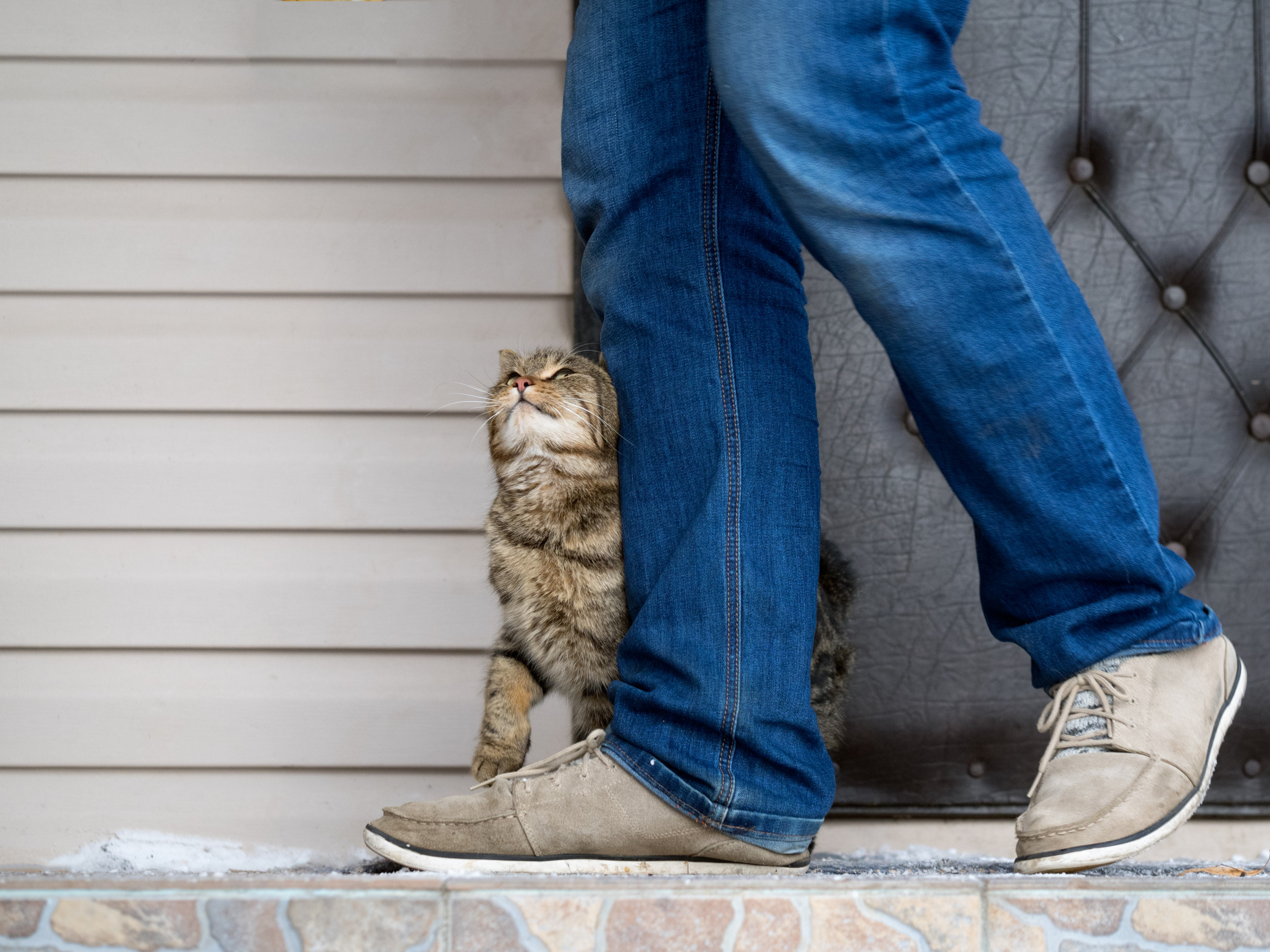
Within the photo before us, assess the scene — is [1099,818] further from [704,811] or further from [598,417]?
[598,417]

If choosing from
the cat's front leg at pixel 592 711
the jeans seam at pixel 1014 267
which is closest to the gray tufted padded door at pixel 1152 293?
the cat's front leg at pixel 592 711

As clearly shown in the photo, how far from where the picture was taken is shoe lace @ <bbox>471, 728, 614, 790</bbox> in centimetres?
77

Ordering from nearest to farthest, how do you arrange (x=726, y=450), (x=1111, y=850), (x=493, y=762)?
1. (x=1111, y=850)
2. (x=726, y=450)
3. (x=493, y=762)

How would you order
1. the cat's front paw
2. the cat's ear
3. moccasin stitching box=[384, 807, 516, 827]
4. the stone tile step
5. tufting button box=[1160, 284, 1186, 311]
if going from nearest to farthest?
the stone tile step
moccasin stitching box=[384, 807, 516, 827]
the cat's front paw
the cat's ear
tufting button box=[1160, 284, 1186, 311]

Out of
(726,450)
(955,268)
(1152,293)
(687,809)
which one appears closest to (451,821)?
(687,809)

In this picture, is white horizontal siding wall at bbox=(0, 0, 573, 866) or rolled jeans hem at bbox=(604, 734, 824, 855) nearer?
rolled jeans hem at bbox=(604, 734, 824, 855)

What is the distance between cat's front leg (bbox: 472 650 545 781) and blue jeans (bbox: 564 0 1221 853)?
0.58 ft

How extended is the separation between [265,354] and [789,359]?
811mm

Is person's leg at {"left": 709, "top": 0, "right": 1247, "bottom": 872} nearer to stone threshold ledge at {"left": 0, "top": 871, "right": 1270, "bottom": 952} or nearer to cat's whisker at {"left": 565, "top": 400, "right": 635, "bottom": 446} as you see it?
stone threshold ledge at {"left": 0, "top": 871, "right": 1270, "bottom": 952}

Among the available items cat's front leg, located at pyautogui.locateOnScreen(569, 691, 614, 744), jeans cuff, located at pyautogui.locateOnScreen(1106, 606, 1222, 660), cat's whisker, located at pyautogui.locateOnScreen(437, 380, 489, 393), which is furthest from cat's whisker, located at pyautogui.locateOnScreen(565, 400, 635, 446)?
jeans cuff, located at pyautogui.locateOnScreen(1106, 606, 1222, 660)

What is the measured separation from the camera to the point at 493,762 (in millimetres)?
906

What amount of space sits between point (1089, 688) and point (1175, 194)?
82 centimetres

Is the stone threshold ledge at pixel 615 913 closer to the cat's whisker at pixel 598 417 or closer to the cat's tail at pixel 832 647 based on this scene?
the cat's tail at pixel 832 647

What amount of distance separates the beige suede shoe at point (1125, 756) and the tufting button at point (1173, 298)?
63cm
